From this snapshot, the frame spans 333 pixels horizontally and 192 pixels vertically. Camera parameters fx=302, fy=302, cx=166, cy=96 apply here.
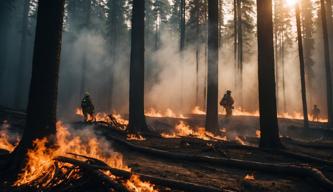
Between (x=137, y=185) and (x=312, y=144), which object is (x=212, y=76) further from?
(x=137, y=185)

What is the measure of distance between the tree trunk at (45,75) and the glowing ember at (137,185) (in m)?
2.92

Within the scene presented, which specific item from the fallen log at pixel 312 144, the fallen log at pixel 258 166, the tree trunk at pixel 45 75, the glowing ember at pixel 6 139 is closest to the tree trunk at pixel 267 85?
the fallen log at pixel 312 144

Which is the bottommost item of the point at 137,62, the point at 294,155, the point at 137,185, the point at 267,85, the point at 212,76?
the point at 137,185

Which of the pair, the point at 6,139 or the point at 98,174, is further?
the point at 6,139

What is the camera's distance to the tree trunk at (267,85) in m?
10.3

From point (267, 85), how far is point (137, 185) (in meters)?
6.56

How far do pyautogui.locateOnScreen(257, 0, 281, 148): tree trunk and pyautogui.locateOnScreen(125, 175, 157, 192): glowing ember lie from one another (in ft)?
19.2

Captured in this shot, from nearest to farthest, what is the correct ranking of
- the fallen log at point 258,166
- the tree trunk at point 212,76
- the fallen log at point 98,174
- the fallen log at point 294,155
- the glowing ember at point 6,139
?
the fallen log at point 98,174 → the fallen log at point 258,166 → the fallen log at point 294,155 → the glowing ember at point 6,139 → the tree trunk at point 212,76

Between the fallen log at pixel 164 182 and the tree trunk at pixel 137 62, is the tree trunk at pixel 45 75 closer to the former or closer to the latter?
the fallen log at pixel 164 182

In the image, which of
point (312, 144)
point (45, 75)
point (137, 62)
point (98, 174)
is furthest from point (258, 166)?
point (137, 62)

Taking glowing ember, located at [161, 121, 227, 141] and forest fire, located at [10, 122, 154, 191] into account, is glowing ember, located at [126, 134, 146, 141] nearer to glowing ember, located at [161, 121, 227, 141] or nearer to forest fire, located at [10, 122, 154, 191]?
glowing ember, located at [161, 121, 227, 141]

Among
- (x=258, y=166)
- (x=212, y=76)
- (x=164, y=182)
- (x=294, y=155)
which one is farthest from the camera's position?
(x=212, y=76)

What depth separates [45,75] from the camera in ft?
25.3

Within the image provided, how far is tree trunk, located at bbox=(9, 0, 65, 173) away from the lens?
7.60 meters
